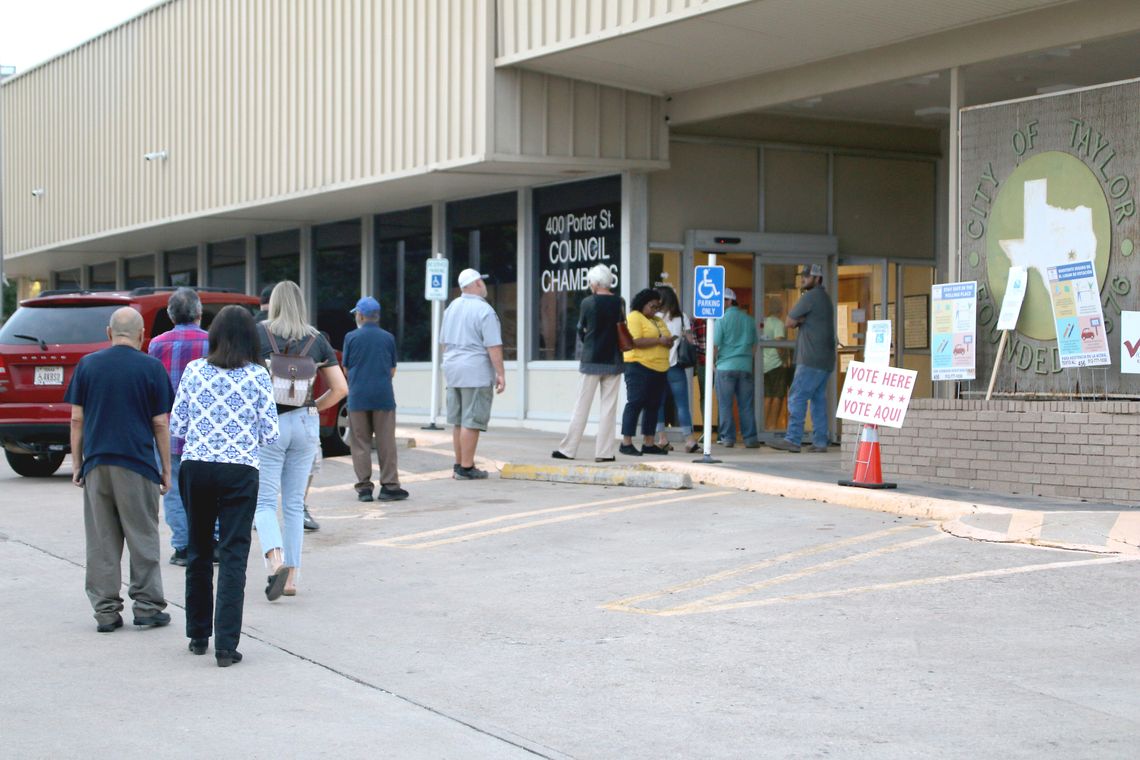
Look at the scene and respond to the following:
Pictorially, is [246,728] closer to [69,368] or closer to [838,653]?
[838,653]

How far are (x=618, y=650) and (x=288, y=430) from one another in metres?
2.57

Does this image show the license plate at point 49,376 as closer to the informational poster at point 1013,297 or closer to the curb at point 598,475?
the curb at point 598,475

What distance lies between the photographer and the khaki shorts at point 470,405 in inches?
543

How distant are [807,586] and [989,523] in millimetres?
2223

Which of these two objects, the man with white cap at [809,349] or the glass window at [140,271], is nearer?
the man with white cap at [809,349]

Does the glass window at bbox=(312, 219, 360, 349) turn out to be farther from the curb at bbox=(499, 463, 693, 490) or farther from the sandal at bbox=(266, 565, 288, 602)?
the sandal at bbox=(266, 565, 288, 602)

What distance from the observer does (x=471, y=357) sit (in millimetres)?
13797

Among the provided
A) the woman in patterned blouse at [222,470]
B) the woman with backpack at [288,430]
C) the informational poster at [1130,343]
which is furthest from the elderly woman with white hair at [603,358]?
the woman in patterned blouse at [222,470]

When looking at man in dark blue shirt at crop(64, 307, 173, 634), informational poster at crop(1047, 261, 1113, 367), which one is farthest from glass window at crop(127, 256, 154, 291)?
man in dark blue shirt at crop(64, 307, 173, 634)

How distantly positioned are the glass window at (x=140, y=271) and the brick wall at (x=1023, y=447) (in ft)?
73.3

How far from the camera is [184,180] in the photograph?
83.3 feet

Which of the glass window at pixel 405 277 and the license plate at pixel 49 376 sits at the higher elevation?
the glass window at pixel 405 277

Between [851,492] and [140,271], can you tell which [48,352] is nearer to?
[851,492]

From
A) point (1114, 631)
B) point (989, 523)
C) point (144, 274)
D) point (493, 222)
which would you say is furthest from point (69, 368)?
point (144, 274)
